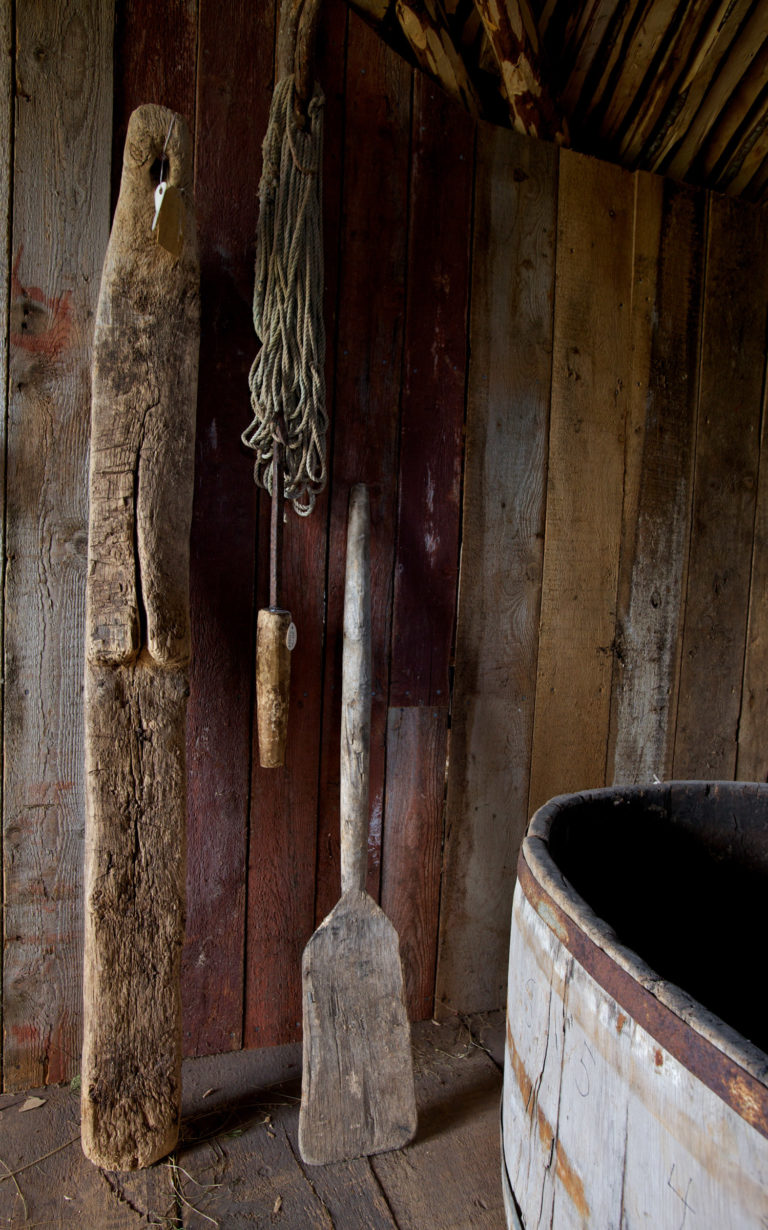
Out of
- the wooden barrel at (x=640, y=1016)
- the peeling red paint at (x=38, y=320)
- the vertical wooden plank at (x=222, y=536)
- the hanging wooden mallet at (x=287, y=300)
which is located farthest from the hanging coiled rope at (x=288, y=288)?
the wooden barrel at (x=640, y=1016)

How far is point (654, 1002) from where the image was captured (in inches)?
27.7

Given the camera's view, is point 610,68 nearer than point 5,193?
No

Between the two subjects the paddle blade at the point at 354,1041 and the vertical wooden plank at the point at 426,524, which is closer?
the paddle blade at the point at 354,1041

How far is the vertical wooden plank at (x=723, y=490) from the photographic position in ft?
6.32

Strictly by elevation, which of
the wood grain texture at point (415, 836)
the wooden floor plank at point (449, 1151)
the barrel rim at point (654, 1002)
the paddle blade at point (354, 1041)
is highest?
the barrel rim at point (654, 1002)

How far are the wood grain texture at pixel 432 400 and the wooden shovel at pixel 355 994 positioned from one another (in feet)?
0.54

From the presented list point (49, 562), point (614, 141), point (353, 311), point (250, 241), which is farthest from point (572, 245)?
point (49, 562)

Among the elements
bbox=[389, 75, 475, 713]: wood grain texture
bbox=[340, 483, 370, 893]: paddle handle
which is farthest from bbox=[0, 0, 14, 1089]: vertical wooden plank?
bbox=[389, 75, 475, 713]: wood grain texture

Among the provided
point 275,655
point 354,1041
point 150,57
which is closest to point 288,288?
point 150,57

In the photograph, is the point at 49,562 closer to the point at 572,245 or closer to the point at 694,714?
the point at 572,245

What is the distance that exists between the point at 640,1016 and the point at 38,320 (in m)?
1.49

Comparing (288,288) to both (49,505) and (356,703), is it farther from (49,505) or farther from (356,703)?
(356,703)

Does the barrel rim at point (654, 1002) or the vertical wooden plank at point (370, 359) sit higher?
the vertical wooden plank at point (370, 359)

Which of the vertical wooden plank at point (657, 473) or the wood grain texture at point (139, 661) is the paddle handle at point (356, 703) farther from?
the vertical wooden plank at point (657, 473)
